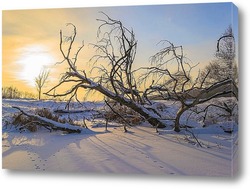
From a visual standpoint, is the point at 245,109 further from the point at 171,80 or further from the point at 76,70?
the point at 76,70

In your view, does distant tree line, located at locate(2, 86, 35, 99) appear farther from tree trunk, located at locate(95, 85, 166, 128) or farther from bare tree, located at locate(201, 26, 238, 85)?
bare tree, located at locate(201, 26, 238, 85)

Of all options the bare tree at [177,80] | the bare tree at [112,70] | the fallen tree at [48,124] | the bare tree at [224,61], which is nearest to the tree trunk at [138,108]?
the bare tree at [112,70]

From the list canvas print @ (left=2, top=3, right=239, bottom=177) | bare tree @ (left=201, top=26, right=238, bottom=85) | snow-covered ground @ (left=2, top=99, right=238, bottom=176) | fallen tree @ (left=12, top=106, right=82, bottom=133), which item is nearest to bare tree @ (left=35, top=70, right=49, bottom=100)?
canvas print @ (left=2, top=3, right=239, bottom=177)

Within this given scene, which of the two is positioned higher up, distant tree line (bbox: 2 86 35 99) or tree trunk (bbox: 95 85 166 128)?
distant tree line (bbox: 2 86 35 99)

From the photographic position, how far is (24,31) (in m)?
3.70

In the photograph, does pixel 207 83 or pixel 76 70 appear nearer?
pixel 207 83

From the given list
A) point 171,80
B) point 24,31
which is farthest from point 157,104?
point 24,31

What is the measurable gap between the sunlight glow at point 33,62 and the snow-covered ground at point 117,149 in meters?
0.21

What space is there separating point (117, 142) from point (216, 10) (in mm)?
1202

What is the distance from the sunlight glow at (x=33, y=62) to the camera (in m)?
3.66

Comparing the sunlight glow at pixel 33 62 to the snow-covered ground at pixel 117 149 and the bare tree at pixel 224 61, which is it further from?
the bare tree at pixel 224 61

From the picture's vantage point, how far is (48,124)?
149 inches

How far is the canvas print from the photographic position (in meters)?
3.35

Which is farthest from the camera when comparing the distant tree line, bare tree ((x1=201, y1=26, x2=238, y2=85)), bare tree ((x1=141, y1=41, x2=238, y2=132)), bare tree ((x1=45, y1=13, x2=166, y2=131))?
the distant tree line
